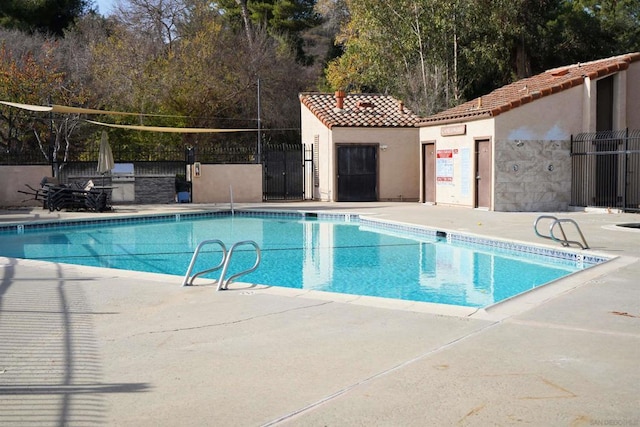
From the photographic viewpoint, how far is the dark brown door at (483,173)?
2002 cm

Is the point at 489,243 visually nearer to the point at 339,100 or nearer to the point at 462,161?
the point at 462,161

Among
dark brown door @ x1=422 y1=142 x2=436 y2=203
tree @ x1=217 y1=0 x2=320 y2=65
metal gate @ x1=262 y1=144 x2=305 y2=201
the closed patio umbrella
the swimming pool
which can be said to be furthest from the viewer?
tree @ x1=217 y1=0 x2=320 y2=65

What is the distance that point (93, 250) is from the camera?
14352 millimetres

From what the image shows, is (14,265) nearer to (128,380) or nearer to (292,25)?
(128,380)

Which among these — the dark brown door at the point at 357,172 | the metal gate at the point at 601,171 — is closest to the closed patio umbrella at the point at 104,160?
the dark brown door at the point at 357,172

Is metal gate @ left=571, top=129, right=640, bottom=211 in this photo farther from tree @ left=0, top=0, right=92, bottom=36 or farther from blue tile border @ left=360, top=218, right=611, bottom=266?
tree @ left=0, top=0, right=92, bottom=36

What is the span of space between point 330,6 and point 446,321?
1362 inches

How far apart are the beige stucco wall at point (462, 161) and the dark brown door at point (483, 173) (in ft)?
0.40

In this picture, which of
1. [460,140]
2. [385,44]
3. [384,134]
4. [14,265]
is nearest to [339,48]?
[385,44]

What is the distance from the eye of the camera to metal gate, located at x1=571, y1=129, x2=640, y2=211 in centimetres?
2023

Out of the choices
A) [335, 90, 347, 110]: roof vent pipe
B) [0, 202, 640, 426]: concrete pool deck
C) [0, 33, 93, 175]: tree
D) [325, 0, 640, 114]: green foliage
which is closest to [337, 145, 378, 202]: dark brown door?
[335, 90, 347, 110]: roof vent pipe

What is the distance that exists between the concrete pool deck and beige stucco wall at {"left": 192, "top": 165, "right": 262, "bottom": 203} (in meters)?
15.8

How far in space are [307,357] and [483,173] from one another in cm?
1598

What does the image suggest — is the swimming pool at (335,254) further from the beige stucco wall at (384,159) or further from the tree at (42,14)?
the tree at (42,14)
